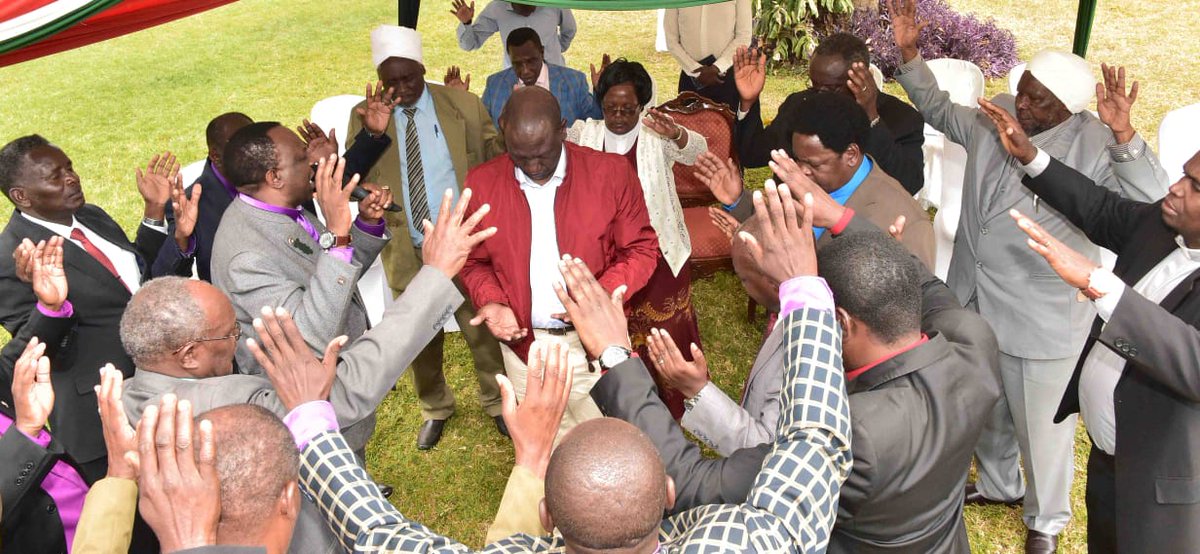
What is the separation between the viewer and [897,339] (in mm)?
2211

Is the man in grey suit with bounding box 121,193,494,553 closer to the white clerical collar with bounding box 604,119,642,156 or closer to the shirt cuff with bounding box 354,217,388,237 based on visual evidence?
the shirt cuff with bounding box 354,217,388,237

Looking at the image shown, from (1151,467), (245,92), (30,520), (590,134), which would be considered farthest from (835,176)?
(245,92)

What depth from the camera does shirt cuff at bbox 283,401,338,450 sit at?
207 centimetres

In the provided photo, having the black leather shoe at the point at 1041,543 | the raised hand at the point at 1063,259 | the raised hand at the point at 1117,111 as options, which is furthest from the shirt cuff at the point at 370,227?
the black leather shoe at the point at 1041,543

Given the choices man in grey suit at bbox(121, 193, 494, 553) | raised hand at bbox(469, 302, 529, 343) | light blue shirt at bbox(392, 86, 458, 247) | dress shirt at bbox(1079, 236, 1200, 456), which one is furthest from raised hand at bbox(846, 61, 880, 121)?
man in grey suit at bbox(121, 193, 494, 553)

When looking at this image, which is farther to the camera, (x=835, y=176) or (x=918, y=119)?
(x=918, y=119)

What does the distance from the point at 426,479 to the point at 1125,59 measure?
11744mm

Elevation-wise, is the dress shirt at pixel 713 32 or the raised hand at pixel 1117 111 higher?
the raised hand at pixel 1117 111

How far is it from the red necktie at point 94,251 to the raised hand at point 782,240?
2680mm

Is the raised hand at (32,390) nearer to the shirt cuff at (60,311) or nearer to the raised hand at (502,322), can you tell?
the shirt cuff at (60,311)

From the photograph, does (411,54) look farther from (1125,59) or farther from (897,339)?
(1125,59)

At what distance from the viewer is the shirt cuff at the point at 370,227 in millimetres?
3234

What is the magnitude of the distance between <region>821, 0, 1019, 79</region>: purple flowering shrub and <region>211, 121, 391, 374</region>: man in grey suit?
9768 mm

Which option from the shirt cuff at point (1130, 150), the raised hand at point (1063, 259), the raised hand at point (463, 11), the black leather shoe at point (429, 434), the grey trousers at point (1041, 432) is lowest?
the black leather shoe at point (429, 434)
